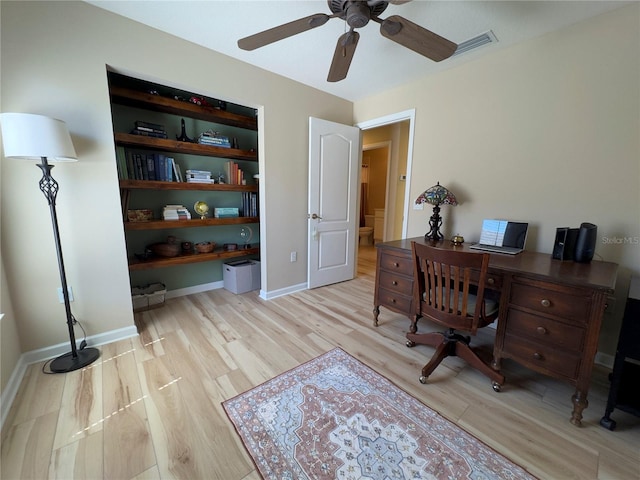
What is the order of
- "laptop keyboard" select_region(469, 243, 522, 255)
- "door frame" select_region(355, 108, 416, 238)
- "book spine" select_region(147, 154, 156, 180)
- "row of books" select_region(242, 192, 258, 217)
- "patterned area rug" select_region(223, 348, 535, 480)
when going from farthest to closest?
"row of books" select_region(242, 192, 258, 217) < "door frame" select_region(355, 108, 416, 238) < "book spine" select_region(147, 154, 156, 180) < "laptop keyboard" select_region(469, 243, 522, 255) < "patterned area rug" select_region(223, 348, 535, 480)

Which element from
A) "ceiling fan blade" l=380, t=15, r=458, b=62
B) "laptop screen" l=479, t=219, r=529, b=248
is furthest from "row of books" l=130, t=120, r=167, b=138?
"laptop screen" l=479, t=219, r=529, b=248

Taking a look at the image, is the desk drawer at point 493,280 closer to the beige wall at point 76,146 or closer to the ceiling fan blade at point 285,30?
the ceiling fan blade at point 285,30

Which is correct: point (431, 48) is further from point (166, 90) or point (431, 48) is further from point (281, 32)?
point (166, 90)

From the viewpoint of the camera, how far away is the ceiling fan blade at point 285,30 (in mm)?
1296

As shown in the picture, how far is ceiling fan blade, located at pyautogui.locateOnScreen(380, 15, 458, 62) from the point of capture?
1.26 m

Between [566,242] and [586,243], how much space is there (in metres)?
0.09

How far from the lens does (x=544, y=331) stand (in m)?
Answer: 1.38

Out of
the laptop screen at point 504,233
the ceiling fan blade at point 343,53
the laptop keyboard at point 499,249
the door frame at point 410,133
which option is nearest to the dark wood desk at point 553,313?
the laptop keyboard at point 499,249

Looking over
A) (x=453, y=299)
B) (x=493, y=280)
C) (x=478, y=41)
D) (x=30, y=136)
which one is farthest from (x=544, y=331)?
(x=30, y=136)

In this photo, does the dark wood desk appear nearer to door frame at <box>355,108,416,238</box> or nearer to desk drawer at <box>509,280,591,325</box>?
desk drawer at <box>509,280,591,325</box>

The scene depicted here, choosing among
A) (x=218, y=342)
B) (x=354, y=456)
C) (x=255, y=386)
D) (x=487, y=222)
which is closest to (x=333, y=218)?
(x=487, y=222)

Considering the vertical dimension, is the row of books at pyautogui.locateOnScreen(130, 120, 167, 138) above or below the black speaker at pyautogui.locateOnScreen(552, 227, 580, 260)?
above

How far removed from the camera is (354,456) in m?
1.14

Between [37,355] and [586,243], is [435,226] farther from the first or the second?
[37,355]
